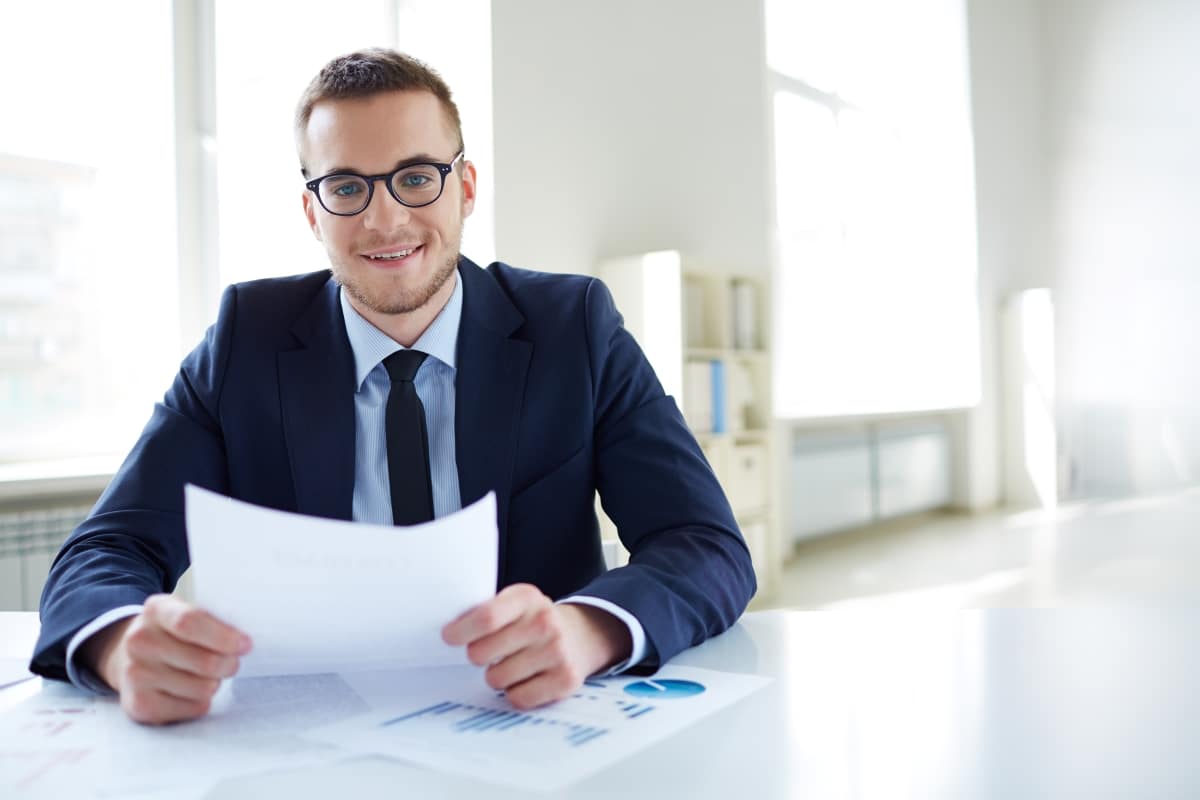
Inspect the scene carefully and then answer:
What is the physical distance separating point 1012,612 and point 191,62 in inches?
119

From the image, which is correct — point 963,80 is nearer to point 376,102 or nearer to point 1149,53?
point 1149,53

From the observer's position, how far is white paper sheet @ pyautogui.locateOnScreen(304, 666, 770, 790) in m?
0.70

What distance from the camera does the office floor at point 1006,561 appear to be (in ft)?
14.4

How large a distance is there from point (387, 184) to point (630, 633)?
73cm

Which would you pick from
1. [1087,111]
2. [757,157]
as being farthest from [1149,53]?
[757,157]

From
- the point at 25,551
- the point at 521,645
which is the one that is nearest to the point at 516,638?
the point at 521,645

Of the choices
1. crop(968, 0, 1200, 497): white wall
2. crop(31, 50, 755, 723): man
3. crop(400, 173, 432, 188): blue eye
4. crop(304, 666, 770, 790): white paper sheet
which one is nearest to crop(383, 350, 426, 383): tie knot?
crop(31, 50, 755, 723): man

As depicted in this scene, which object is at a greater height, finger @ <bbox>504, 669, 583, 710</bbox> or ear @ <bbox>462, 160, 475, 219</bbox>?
ear @ <bbox>462, 160, 475, 219</bbox>

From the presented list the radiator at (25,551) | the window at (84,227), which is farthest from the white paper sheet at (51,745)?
the window at (84,227)

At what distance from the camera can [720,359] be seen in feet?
14.4

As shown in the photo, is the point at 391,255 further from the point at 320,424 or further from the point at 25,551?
the point at 25,551

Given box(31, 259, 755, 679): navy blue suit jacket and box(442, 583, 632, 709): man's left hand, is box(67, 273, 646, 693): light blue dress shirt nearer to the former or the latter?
box(31, 259, 755, 679): navy blue suit jacket

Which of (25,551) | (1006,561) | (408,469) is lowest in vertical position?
(1006,561)

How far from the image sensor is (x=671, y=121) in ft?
15.3
